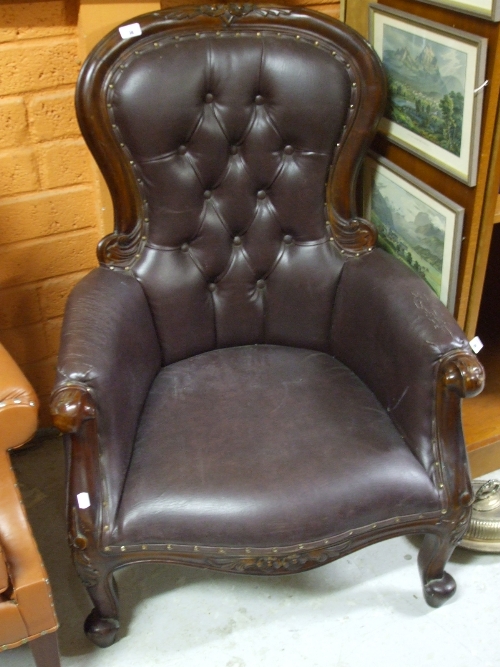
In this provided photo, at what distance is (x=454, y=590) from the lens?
144 centimetres

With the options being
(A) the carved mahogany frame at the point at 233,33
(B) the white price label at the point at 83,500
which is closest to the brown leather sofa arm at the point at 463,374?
(A) the carved mahogany frame at the point at 233,33

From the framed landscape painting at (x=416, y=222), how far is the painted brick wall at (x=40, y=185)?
700 mm

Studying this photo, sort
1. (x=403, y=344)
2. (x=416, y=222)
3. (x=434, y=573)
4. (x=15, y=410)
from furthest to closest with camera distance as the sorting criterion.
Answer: (x=416, y=222) → (x=434, y=573) → (x=403, y=344) → (x=15, y=410)

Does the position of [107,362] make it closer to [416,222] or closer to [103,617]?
[103,617]

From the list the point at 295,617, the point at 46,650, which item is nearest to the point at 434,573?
the point at 295,617

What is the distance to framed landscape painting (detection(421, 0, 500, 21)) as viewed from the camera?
1.16 metres

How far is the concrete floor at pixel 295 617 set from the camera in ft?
4.48

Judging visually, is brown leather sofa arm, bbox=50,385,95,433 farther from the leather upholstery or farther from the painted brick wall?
the painted brick wall

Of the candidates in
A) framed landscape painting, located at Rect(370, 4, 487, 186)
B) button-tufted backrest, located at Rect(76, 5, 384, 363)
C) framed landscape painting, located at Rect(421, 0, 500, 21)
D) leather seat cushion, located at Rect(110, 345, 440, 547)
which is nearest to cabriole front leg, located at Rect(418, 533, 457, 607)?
leather seat cushion, located at Rect(110, 345, 440, 547)

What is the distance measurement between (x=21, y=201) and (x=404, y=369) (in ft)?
3.20

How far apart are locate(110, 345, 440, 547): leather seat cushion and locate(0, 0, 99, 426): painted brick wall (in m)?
0.50

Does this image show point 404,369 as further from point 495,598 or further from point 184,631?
point 184,631

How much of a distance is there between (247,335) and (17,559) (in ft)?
2.37

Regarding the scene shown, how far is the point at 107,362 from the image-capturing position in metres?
1.22
